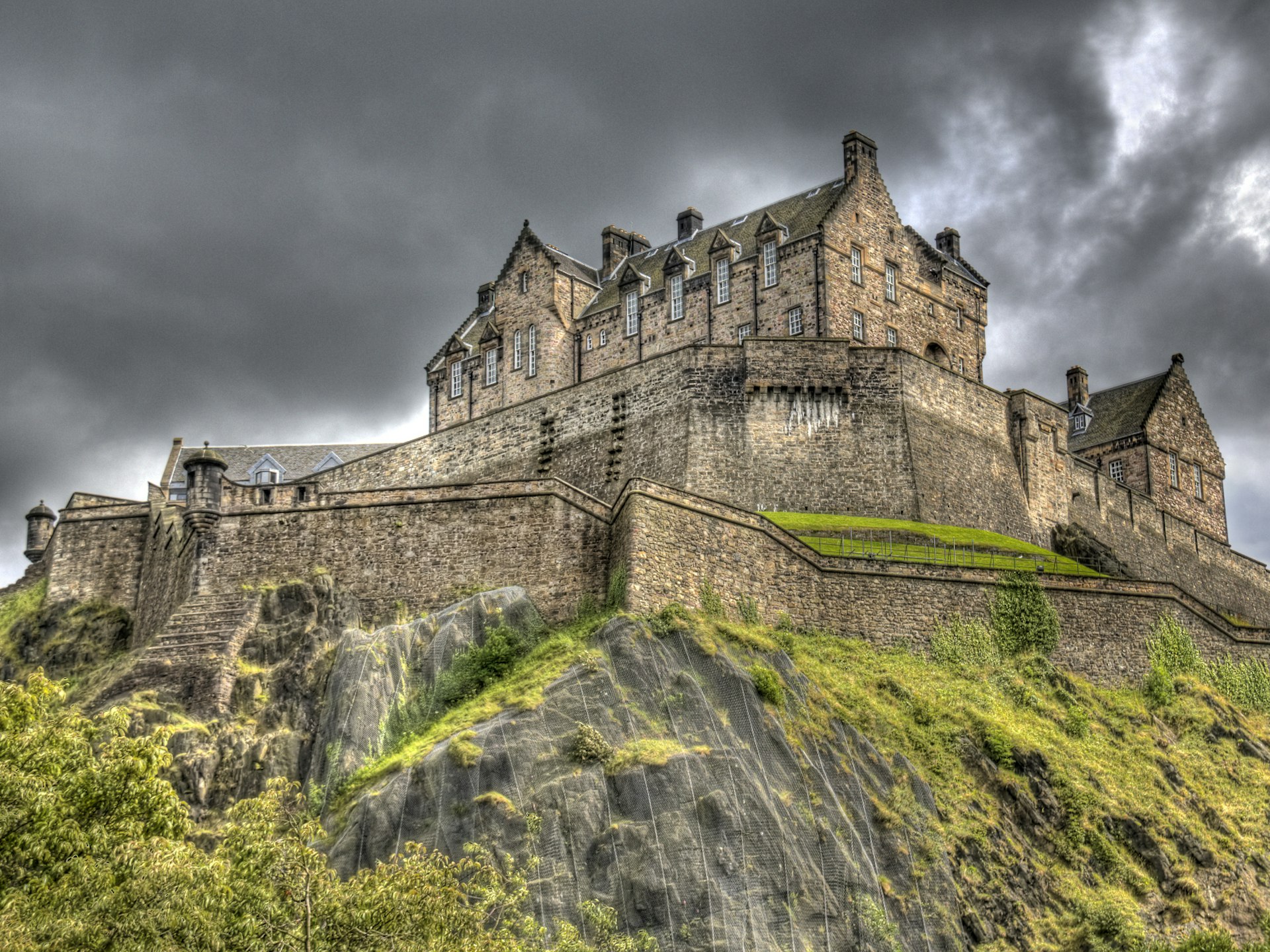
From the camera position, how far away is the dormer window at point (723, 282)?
68062mm

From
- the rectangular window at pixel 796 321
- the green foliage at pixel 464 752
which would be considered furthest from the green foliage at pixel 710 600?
the rectangular window at pixel 796 321

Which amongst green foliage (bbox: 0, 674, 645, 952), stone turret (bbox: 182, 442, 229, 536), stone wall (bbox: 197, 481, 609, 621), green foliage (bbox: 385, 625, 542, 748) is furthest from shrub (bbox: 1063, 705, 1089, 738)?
stone turret (bbox: 182, 442, 229, 536)

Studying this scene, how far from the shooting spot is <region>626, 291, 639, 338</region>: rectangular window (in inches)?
2798

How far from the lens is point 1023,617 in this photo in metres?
53.0

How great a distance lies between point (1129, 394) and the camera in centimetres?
8306

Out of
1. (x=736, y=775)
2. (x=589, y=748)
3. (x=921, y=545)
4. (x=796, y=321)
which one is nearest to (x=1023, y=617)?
(x=921, y=545)

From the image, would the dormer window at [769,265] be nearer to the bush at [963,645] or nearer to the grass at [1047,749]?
the bush at [963,645]

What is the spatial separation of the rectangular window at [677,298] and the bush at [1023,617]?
2144cm

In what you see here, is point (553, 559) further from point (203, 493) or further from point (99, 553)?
point (99, 553)

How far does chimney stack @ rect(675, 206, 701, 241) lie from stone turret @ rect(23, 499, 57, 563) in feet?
99.8

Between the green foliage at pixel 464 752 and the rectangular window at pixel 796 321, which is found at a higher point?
the rectangular window at pixel 796 321

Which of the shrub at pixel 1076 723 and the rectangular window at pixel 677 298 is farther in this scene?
the rectangular window at pixel 677 298

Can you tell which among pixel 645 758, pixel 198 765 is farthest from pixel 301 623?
pixel 645 758

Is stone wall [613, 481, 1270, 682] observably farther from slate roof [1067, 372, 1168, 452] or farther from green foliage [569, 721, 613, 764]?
slate roof [1067, 372, 1168, 452]
